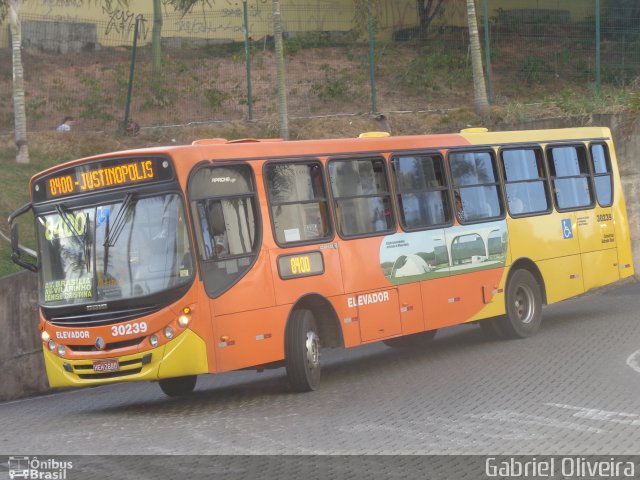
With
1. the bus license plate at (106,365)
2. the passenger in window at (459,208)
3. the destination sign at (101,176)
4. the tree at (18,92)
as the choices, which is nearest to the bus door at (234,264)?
the destination sign at (101,176)

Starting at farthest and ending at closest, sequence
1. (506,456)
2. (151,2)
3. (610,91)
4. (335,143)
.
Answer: (151,2) < (610,91) < (335,143) < (506,456)

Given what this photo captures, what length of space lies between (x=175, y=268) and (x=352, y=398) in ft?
7.73

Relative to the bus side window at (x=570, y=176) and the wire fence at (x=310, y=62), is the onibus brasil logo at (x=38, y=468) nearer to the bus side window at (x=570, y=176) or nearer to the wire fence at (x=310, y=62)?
the bus side window at (x=570, y=176)

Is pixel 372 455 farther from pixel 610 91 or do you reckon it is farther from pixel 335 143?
pixel 610 91

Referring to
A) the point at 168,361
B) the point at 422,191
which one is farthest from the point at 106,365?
the point at 422,191

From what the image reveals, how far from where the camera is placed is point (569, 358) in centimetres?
1518

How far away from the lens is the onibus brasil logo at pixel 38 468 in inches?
362

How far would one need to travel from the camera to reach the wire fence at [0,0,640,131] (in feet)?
91.9

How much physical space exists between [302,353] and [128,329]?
6.75ft

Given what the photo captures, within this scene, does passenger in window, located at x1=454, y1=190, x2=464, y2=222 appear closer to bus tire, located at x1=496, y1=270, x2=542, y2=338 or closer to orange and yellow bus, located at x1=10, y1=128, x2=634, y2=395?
orange and yellow bus, located at x1=10, y1=128, x2=634, y2=395

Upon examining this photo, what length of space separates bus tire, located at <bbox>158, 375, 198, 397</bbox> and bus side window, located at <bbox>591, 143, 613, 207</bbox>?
326 inches

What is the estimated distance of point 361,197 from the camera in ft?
50.4

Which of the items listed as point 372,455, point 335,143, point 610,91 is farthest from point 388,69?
point 372,455

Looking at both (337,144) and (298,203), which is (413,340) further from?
(298,203)
